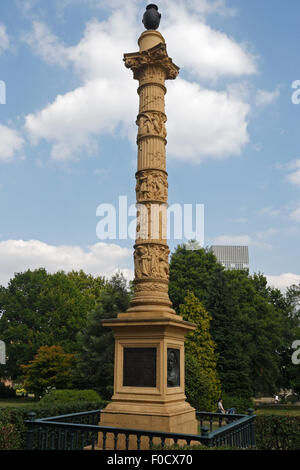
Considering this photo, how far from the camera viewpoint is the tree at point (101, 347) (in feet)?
83.1

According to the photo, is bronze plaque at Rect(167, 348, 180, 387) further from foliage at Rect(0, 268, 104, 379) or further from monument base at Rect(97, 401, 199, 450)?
foliage at Rect(0, 268, 104, 379)

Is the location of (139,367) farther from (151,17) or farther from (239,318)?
(239,318)

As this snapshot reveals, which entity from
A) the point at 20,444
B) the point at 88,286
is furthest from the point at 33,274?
the point at 20,444

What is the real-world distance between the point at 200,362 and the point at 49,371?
1158 centimetres

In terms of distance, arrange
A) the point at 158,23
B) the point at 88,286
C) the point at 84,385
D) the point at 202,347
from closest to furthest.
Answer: the point at 158,23, the point at 84,385, the point at 202,347, the point at 88,286

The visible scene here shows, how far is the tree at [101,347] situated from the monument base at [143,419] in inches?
587

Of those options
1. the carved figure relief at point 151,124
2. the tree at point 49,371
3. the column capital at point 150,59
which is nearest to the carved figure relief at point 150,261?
the carved figure relief at point 151,124

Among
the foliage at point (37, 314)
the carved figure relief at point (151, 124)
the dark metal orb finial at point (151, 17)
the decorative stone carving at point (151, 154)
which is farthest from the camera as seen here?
the foliage at point (37, 314)

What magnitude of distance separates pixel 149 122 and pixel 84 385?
2000 centimetres

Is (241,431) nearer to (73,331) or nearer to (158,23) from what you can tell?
(158,23)

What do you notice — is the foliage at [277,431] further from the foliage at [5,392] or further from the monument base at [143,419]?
the foliage at [5,392]

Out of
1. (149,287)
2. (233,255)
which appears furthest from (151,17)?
(233,255)

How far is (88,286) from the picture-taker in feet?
163

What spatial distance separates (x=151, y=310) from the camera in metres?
10.8
